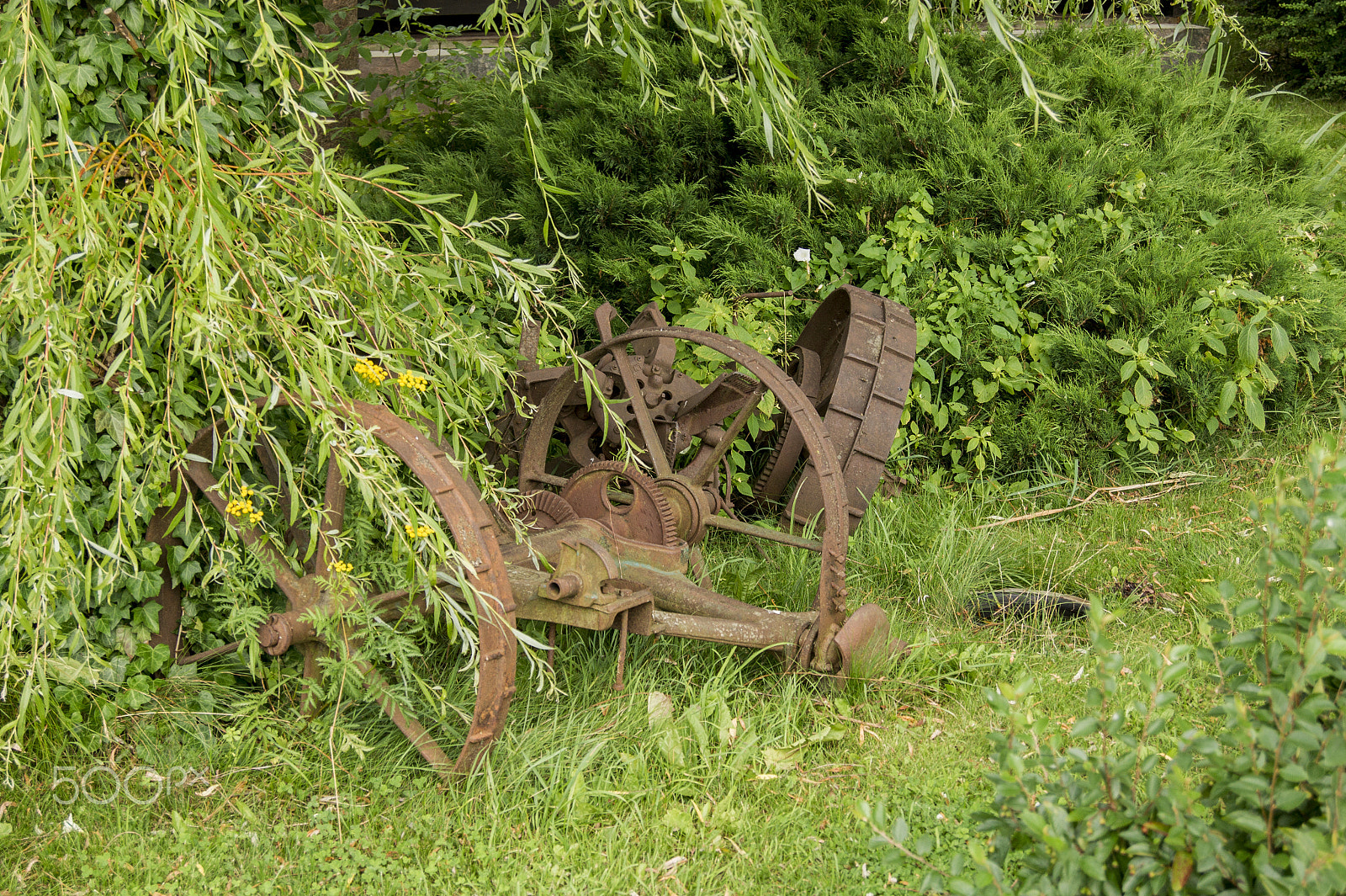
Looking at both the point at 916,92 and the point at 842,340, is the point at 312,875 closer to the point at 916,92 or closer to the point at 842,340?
the point at 842,340

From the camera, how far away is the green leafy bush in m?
4.29

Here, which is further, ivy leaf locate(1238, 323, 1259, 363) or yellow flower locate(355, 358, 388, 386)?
ivy leaf locate(1238, 323, 1259, 363)

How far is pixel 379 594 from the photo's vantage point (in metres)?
2.68

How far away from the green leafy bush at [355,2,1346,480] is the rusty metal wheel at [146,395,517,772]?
1.91 m

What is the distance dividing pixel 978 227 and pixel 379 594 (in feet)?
10.4

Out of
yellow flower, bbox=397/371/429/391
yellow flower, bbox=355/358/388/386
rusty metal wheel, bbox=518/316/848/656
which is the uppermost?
yellow flower, bbox=355/358/388/386

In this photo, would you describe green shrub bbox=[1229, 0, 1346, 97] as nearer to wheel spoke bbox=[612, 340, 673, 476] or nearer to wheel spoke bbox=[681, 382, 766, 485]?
wheel spoke bbox=[681, 382, 766, 485]

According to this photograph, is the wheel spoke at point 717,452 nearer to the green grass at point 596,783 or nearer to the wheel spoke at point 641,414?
the wheel spoke at point 641,414

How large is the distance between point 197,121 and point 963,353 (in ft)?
10.4

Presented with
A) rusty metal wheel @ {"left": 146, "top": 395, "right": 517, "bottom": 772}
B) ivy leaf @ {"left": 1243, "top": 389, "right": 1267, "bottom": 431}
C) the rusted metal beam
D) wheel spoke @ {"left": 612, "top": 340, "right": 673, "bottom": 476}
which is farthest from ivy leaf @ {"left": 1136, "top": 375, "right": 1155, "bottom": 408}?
rusty metal wheel @ {"left": 146, "top": 395, "right": 517, "bottom": 772}

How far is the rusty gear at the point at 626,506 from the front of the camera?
3.11 metres

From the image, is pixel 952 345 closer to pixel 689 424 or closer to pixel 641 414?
pixel 689 424

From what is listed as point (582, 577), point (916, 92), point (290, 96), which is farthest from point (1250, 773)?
point (916, 92)

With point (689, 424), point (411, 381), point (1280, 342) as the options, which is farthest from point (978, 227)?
point (411, 381)
